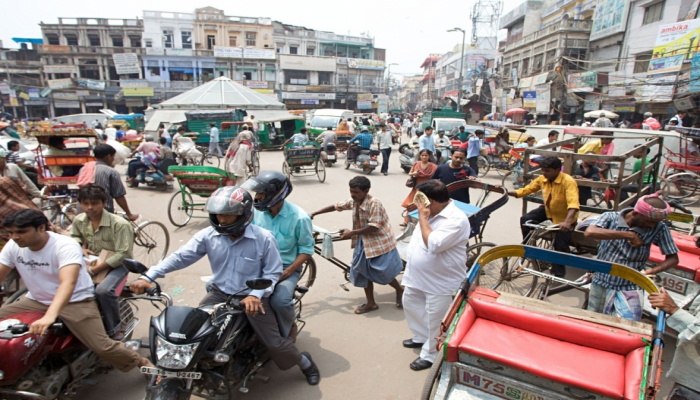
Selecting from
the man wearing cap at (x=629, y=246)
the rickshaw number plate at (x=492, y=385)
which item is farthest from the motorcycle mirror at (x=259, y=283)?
the man wearing cap at (x=629, y=246)

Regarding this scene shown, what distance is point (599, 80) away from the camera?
22.4m

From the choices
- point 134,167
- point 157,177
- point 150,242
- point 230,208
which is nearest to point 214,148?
point 134,167

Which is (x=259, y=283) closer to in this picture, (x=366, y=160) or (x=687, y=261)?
(x=687, y=261)

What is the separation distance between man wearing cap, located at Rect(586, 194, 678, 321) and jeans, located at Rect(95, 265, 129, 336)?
3.76 metres

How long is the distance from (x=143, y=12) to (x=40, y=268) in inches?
1983

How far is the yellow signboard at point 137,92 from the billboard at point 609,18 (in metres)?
39.9

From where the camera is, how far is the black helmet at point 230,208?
2.51 metres

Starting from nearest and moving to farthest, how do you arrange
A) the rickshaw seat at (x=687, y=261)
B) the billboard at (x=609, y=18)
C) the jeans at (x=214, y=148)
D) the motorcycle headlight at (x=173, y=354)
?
the motorcycle headlight at (x=173, y=354) < the rickshaw seat at (x=687, y=261) < the jeans at (x=214, y=148) < the billboard at (x=609, y=18)

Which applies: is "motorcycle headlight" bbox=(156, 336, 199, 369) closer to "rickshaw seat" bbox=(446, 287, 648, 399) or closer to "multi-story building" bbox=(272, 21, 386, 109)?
"rickshaw seat" bbox=(446, 287, 648, 399)

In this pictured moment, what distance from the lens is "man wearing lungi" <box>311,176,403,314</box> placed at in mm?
3999

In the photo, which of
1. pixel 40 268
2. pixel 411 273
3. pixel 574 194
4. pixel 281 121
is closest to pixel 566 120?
pixel 281 121

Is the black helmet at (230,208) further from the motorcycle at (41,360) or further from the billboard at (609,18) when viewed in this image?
the billboard at (609,18)

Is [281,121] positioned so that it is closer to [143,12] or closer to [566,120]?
[566,120]

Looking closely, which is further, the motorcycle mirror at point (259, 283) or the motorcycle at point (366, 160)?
the motorcycle at point (366, 160)
